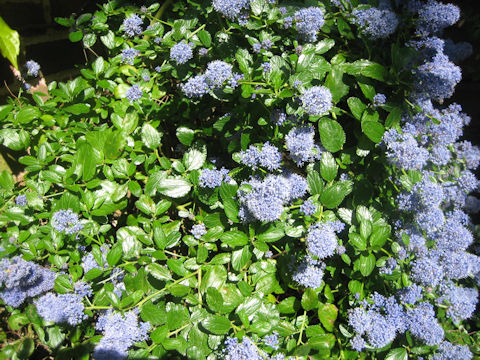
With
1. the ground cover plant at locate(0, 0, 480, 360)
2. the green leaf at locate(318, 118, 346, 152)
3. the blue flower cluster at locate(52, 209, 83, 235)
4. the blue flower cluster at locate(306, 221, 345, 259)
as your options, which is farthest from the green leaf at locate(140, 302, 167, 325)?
the green leaf at locate(318, 118, 346, 152)

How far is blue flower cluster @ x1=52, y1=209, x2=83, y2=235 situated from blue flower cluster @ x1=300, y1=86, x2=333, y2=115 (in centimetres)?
109

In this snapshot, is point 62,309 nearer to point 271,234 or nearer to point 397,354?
point 271,234

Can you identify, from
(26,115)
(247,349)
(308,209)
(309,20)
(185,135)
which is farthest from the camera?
(185,135)

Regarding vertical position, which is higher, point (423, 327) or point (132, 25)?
point (132, 25)

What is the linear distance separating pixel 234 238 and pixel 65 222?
0.73 m

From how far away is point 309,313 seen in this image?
73.4 inches

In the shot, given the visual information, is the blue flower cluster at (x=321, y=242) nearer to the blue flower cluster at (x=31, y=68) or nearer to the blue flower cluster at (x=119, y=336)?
the blue flower cluster at (x=119, y=336)

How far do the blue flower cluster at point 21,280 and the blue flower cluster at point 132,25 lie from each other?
4.07ft

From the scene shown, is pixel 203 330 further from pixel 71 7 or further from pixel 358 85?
pixel 71 7

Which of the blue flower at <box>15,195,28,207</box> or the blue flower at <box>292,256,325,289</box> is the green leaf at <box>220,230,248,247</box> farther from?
the blue flower at <box>15,195,28,207</box>

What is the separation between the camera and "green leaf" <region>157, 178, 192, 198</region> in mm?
1563

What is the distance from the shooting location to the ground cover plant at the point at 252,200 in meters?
1.40

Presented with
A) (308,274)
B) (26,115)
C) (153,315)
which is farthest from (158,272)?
(26,115)

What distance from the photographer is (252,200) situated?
137cm
